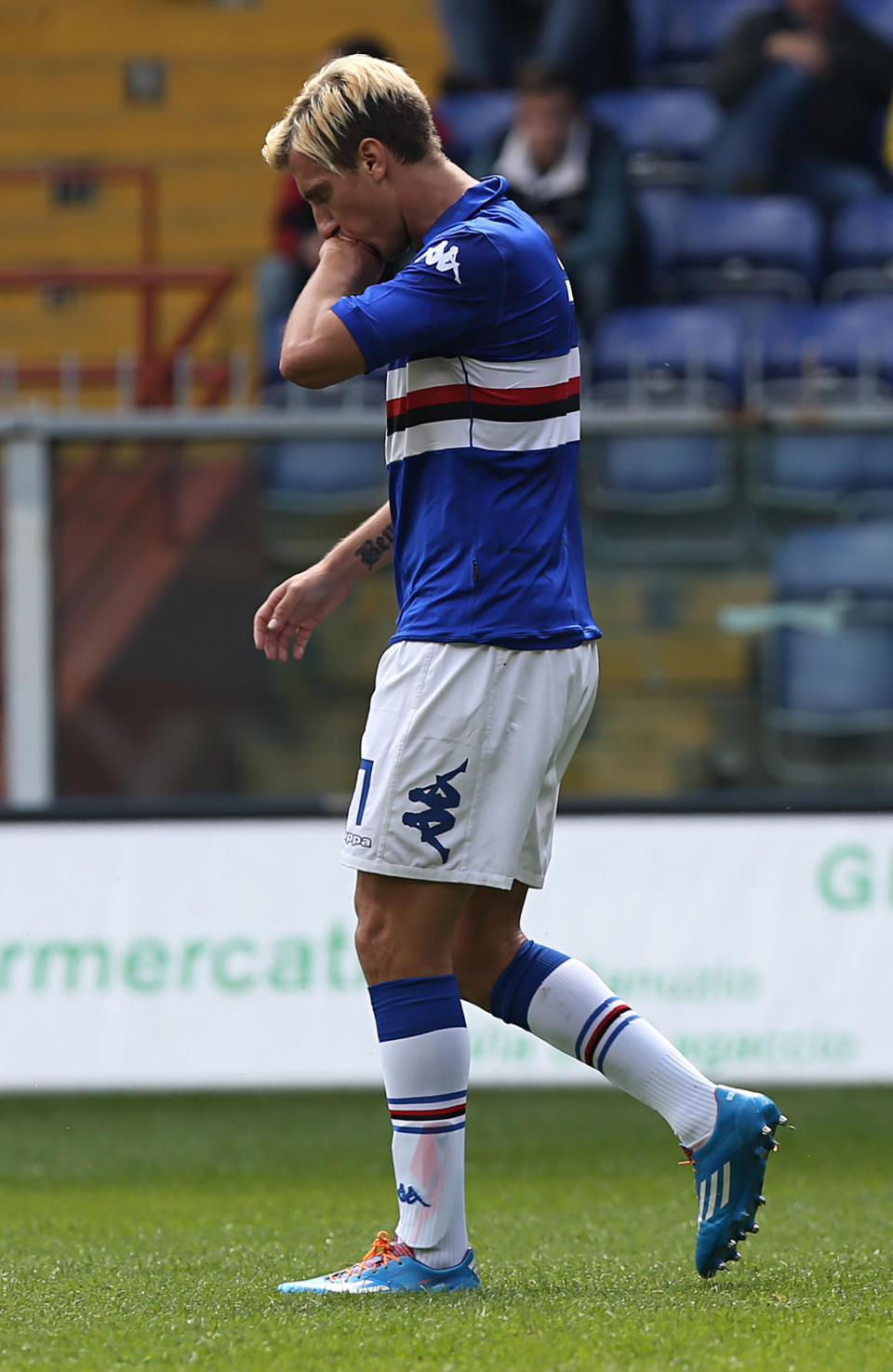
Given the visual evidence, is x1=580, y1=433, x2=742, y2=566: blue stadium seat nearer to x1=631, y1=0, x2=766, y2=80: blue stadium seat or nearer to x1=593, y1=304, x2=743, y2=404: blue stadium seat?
x1=593, y1=304, x2=743, y2=404: blue stadium seat

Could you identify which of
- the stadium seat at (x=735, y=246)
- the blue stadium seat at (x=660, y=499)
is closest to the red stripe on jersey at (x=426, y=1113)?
the blue stadium seat at (x=660, y=499)

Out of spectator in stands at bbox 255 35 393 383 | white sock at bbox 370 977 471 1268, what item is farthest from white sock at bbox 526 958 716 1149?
spectator in stands at bbox 255 35 393 383

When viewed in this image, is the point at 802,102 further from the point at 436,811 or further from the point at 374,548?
the point at 436,811

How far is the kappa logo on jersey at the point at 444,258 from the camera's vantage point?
2949mm

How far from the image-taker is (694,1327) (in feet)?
8.93

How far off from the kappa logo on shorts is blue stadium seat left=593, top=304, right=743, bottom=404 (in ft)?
16.8

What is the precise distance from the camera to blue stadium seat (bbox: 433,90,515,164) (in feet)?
31.6

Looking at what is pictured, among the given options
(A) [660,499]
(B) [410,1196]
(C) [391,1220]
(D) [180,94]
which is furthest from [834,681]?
(D) [180,94]

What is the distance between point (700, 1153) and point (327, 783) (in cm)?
450

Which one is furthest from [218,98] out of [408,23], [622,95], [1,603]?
[1,603]

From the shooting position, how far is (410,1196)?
3018 mm

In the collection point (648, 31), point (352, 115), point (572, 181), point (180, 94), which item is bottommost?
point (352, 115)

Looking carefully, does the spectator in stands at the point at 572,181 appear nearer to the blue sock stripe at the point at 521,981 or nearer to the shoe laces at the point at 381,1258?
A: the blue sock stripe at the point at 521,981

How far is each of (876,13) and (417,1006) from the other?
8.89 metres
